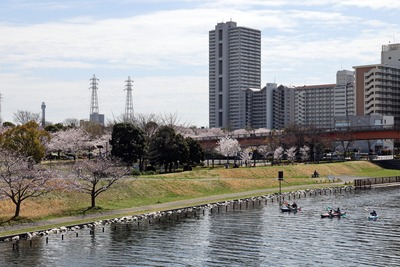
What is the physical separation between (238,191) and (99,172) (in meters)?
28.3

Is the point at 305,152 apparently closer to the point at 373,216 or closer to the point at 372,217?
the point at 373,216

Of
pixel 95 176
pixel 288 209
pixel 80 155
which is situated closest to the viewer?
pixel 95 176


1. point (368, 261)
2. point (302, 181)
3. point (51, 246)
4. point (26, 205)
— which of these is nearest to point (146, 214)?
point (26, 205)

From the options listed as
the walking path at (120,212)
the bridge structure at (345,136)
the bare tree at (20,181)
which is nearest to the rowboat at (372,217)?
the walking path at (120,212)

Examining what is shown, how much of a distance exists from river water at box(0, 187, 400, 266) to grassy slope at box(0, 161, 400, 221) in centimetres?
810

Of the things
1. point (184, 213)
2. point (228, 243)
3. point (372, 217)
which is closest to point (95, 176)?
point (184, 213)

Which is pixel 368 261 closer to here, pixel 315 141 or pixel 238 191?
pixel 238 191

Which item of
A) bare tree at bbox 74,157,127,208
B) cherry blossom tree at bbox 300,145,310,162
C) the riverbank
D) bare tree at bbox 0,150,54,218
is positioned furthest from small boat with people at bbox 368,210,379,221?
cherry blossom tree at bbox 300,145,310,162

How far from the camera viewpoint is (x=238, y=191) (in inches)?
3307

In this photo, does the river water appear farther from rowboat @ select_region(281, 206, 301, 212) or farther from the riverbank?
the riverbank

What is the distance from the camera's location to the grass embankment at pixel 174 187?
57562 mm

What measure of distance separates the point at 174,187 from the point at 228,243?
30.0 meters

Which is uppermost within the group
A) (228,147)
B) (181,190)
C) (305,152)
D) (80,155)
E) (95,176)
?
(228,147)

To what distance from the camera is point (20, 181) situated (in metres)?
54.3
